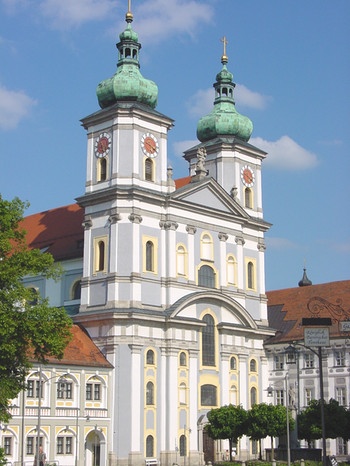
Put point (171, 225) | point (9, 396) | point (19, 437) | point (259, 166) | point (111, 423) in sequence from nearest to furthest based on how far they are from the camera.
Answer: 1. point (9, 396)
2. point (19, 437)
3. point (111, 423)
4. point (171, 225)
5. point (259, 166)

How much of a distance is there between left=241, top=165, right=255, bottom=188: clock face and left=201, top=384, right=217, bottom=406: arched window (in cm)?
1538

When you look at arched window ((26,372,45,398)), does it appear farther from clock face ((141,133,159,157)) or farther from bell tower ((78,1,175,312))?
clock face ((141,133,159,157))

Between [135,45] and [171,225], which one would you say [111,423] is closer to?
[171,225]

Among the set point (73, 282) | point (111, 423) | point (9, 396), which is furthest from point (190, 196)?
point (9, 396)

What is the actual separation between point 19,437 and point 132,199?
1530cm

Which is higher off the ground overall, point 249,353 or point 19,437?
point 249,353

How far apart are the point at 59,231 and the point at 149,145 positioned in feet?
36.3

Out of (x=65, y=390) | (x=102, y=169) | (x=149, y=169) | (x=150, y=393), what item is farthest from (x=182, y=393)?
(x=102, y=169)

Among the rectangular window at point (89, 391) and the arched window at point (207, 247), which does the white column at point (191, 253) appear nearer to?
the arched window at point (207, 247)

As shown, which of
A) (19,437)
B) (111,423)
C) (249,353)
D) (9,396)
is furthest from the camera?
(249,353)

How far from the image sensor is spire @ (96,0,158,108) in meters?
54.9

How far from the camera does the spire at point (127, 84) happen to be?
180ft

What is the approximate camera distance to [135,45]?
5691 centimetres

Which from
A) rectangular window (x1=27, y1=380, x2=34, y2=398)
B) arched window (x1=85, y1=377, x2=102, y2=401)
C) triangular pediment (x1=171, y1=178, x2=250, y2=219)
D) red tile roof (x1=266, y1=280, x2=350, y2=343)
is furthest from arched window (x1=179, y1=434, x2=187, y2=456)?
red tile roof (x1=266, y1=280, x2=350, y2=343)
